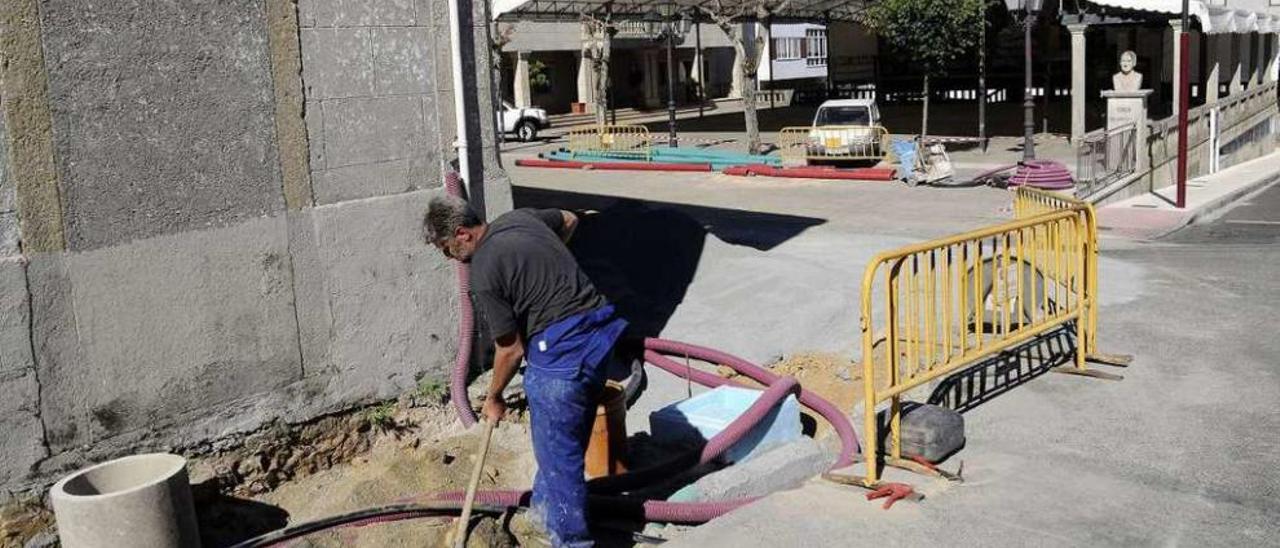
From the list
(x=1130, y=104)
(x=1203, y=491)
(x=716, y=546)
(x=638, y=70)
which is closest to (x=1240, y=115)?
(x=1130, y=104)

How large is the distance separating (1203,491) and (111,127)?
5926 mm

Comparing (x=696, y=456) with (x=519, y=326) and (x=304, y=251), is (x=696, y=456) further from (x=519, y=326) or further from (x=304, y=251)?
(x=304, y=251)

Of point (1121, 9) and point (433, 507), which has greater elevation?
point (1121, 9)

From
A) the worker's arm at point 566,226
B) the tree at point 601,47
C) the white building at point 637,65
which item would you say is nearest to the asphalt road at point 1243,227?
the worker's arm at point 566,226

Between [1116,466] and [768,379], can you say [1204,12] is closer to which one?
[768,379]

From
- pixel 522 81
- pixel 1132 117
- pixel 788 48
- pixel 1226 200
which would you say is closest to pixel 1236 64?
pixel 1132 117

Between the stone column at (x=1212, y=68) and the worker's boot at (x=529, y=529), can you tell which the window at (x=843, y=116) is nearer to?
the stone column at (x=1212, y=68)

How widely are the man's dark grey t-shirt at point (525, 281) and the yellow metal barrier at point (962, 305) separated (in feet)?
5.12

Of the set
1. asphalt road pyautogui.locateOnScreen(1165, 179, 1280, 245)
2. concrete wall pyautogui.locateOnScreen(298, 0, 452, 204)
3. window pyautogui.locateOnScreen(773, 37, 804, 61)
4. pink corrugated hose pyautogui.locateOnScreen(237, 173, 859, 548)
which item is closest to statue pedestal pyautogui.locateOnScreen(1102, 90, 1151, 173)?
asphalt road pyautogui.locateOnScreen(1165, 179, 1280, 245)

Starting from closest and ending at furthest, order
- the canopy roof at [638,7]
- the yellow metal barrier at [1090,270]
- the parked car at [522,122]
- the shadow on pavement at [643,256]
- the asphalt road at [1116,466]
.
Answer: the asphalt road at [1116,466], the yellow metal barrier at [1090,270], the shadow on pavement at [643,256], the canopy roof at [638,7], the parked car at [522,122]

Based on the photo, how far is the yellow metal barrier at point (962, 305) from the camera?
256 inches

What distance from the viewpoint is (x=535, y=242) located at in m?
5.54

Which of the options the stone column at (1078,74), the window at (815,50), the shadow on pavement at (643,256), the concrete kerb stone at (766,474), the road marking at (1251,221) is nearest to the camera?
the concrete kerb stone at (766,474)

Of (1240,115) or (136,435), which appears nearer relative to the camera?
(136,435)
